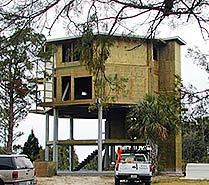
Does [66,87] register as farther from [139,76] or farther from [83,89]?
[139,76]

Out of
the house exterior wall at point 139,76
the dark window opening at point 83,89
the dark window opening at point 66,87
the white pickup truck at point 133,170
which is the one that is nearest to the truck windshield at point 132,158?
the white pickup truck at point 133,170

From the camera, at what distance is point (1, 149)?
1586 inches

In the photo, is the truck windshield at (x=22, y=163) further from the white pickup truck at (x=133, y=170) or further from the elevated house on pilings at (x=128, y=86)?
the elevated house on pilings at (x=128, y=86)

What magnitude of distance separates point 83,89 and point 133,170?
17758 millimetres

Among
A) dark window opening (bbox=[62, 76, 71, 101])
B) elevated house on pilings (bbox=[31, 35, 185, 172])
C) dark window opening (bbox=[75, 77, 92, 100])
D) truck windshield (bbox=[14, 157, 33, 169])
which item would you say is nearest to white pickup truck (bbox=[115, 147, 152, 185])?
truck windshield (bbox=[14, 157, 33, 169])

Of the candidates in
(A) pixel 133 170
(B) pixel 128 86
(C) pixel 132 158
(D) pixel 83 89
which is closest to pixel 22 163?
(A) pixel 133 170

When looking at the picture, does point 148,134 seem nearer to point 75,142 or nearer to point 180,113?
point 75,142

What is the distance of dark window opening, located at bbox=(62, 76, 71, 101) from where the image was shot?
37875 millimetres

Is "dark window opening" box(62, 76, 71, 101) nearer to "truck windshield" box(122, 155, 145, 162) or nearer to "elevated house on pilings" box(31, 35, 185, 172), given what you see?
"elevated house on pilings" box(31, 35, 185, 172)

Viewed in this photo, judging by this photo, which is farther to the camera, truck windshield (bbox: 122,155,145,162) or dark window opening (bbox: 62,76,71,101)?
dark window opening (bbox: 62,76,71,101)

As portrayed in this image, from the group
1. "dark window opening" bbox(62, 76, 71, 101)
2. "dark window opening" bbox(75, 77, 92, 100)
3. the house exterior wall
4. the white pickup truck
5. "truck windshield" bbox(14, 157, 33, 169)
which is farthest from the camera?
"dark window opening" bbox(75, 77, 92, 100)

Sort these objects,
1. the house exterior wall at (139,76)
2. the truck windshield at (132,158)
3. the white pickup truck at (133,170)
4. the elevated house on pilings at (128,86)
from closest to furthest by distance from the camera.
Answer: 1. the white pickup truck at (133,170)
2. the truck windshield at (132,158)
3. the house exterior wall at (139,76)
4. the elevated house on pilings at (128,86)

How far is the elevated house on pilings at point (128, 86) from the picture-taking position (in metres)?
36.1

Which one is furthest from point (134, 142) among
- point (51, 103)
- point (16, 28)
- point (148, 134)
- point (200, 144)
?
point (16, 28)
